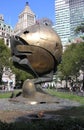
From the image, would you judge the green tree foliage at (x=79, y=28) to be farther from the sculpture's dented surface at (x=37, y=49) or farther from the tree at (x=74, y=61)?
the sculpture's dented surface at (x=37, y=49)

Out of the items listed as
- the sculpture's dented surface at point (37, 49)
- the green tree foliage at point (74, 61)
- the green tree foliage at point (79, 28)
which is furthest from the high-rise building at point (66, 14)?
the sculpture's dented surface at point (37, 49)

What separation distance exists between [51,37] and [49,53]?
3.54ft

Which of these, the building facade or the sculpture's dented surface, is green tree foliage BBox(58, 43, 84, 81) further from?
the building facade

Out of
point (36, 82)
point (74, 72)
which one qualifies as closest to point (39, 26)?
point (36, 82)

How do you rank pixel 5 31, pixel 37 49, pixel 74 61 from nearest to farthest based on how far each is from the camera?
pixel 37 49, pixel 74 61, pixel 5 31

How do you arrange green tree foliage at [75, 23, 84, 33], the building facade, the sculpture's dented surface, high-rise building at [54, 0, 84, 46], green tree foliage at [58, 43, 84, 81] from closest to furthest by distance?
the sculpture's dented surface, green tree foliage at [75, 23, 84, 33], green tree foliage at [58, 43, 84, 81], the building facade, high-rise building at [54, 0, 84, 46]

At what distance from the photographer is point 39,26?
2380cm

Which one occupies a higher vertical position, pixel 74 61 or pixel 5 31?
pixel 5 31

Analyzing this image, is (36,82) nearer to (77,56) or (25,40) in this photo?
(25,40)

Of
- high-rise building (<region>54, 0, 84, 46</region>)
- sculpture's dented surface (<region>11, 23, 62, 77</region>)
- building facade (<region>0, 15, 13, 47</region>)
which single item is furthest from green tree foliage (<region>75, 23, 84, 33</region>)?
high-rise building (<region>54, 0, 84, 46</region>)

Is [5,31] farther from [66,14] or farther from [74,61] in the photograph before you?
[74,61]

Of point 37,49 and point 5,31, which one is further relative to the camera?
point 5,31

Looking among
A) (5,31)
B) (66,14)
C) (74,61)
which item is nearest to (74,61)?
(74,61)

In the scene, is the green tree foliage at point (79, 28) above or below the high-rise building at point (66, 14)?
below
